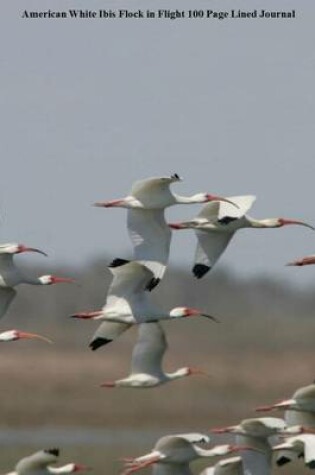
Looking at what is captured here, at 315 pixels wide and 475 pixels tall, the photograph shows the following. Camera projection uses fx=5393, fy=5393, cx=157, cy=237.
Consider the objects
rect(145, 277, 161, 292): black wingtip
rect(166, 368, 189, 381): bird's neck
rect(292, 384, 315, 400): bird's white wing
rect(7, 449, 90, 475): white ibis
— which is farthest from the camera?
rect(166, 368, 189, 381): bird's neck

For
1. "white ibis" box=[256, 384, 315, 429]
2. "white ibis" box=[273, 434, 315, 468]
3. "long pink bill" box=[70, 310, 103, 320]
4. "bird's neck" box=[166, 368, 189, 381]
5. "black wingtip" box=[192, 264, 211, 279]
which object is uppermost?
"black wingtip" box=[192, 264, 211, 279]

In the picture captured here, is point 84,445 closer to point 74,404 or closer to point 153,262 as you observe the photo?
point 74,404

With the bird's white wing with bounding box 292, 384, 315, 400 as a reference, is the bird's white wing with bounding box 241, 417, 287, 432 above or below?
below

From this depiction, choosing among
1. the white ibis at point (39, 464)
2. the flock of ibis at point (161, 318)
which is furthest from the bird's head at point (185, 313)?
the white ibis at point (39, 464)

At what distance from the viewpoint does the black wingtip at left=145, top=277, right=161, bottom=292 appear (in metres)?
44.3

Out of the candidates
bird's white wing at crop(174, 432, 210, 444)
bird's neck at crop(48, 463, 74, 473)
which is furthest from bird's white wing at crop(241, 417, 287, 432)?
bird's neck at crop(48, 463, 74, 473)

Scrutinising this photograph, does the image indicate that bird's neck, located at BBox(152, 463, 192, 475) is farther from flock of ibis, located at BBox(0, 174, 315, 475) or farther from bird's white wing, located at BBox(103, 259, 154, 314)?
bird's white wing, located at BBox(103, 259, 154, 314)

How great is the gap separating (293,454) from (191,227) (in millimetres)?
2119

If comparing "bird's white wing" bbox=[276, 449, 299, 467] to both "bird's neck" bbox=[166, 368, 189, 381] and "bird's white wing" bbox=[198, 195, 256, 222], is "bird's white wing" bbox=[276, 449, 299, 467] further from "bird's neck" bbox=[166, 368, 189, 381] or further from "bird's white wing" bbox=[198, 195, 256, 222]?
"bird's white wing" bbox=[198, 195, 256, 222]

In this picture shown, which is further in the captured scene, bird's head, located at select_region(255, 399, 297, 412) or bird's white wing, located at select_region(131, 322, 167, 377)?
bird's white wing, located at select_region(131, 322, 167, 377)

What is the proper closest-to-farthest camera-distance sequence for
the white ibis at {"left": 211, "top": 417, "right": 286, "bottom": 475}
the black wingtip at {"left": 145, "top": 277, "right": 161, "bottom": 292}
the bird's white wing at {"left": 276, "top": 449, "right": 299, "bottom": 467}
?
the black wingtip at {"left": 145, "top": 277, "right": 161, "bottom": 292}
the white ibis at {"left": 211, "top": 417, "right": 286, "bottom": 475}
the bird's white wing at {"left": 276, "top": 449, "right": 299, "bottom": 467}

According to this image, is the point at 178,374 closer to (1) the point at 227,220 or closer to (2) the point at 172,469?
(2) the point at 172,469

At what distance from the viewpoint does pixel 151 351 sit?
45.3 metres

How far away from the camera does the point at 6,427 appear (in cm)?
4672
